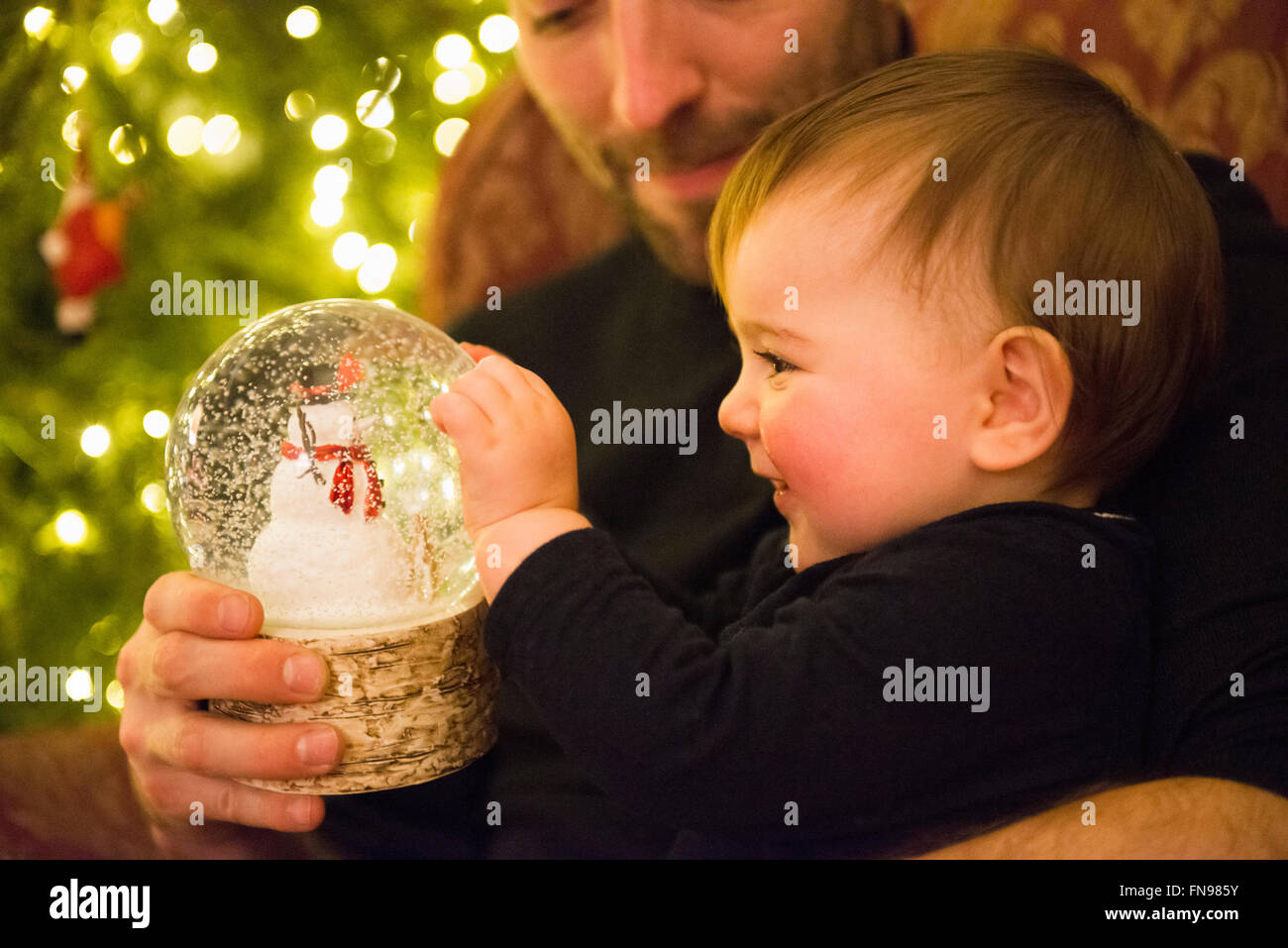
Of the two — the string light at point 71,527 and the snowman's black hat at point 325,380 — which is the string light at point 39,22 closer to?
the string light at point 71,527

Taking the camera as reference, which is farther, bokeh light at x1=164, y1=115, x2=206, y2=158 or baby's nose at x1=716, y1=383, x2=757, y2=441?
bokeh light at x1=164, y1=115, x2=206, y2=158

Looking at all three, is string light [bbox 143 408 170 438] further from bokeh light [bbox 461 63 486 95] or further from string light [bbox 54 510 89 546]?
bokeh light [bbox 461 63 486 95]

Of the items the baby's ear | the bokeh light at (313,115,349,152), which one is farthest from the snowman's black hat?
the bokeh light at (313,115,349,152)

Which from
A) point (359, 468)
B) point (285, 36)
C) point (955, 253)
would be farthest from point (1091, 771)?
point (285, 36)

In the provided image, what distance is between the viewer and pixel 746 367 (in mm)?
855

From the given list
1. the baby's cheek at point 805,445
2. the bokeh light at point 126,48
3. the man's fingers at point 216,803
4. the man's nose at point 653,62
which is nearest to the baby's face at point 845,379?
the baby's cheek at point 805,445

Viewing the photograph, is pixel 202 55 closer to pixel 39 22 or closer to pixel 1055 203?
pixel 39 22

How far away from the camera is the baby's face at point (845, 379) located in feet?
2.54

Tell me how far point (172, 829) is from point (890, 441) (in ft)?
2.50

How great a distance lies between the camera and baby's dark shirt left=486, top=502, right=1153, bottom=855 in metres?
0.70

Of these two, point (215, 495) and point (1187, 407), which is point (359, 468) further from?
point (1187, 407)

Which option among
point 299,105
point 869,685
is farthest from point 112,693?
point 869,685

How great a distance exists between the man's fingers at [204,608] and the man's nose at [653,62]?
0.66 meters

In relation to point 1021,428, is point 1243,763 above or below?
below
